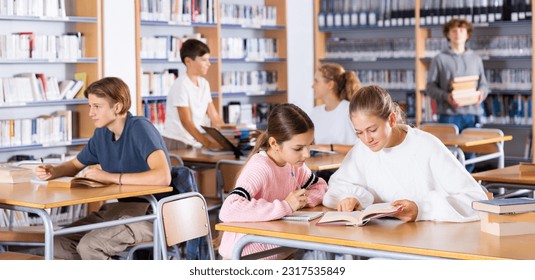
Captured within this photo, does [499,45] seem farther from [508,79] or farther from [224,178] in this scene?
[224,178]

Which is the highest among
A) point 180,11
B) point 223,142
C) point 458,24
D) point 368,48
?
point 180,11

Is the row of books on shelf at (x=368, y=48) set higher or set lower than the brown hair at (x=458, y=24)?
lower

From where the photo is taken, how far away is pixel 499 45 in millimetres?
8812

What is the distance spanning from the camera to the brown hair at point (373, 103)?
3.54 metres

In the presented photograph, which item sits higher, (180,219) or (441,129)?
(441,129)

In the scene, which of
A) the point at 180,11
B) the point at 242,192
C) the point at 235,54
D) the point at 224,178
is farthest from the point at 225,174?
the point at 235,54

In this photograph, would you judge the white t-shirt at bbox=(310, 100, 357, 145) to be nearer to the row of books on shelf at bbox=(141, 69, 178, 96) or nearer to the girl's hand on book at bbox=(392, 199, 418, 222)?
the row of books on shelf at bbox=(141, 69, 178, 96)

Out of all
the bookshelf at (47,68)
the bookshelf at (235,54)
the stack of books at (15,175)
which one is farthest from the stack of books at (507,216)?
the bookshelf at (235,54)

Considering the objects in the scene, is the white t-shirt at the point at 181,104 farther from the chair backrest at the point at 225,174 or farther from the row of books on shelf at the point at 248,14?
the row of books on shelf at the point at 248,14

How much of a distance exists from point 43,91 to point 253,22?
9.12 feet

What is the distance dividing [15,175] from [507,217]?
9.10ft

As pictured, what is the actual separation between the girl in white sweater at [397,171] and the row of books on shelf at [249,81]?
5.41 m

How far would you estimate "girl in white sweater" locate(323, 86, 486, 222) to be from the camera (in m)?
3.39
